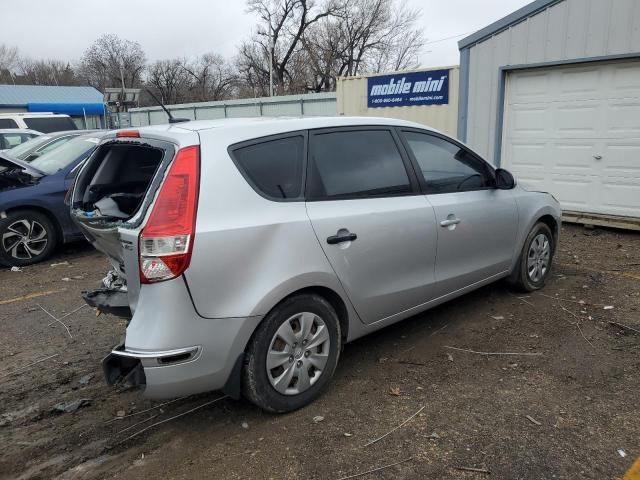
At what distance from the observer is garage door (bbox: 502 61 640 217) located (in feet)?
25.2

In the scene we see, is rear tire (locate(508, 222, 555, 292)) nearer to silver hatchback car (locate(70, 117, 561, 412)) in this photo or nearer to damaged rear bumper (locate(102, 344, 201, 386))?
silver hatchback car (locate(70, 117, 561, 412))

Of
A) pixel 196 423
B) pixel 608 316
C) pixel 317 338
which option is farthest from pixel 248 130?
pixel 608 316

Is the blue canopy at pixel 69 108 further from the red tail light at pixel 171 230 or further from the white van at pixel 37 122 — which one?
the red tail light at pixel 171 230

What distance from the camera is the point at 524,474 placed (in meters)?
2.59

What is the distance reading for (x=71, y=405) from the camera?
340 cm

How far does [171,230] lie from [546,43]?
762 cm

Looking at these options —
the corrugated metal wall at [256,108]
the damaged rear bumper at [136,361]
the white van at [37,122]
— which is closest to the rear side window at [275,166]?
the damaged rear bumper at [136,361]

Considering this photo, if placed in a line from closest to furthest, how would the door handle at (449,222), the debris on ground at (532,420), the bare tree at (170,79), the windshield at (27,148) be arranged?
the debris on ground at (532,420)
the door handle at (449,222)
the windshield at (27,148)
the bare tree at (170,79)

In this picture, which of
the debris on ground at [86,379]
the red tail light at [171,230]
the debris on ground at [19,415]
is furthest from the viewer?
the debris on ground at [86,379]

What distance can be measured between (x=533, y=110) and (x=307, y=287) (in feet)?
23.1

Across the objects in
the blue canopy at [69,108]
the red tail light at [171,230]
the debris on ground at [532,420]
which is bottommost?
the debris on ground at [532,420]

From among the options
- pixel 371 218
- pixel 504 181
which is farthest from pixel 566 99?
pixel 371 218

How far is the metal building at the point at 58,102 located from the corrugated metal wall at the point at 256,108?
6267 mm

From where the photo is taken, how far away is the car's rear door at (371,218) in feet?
10.6
